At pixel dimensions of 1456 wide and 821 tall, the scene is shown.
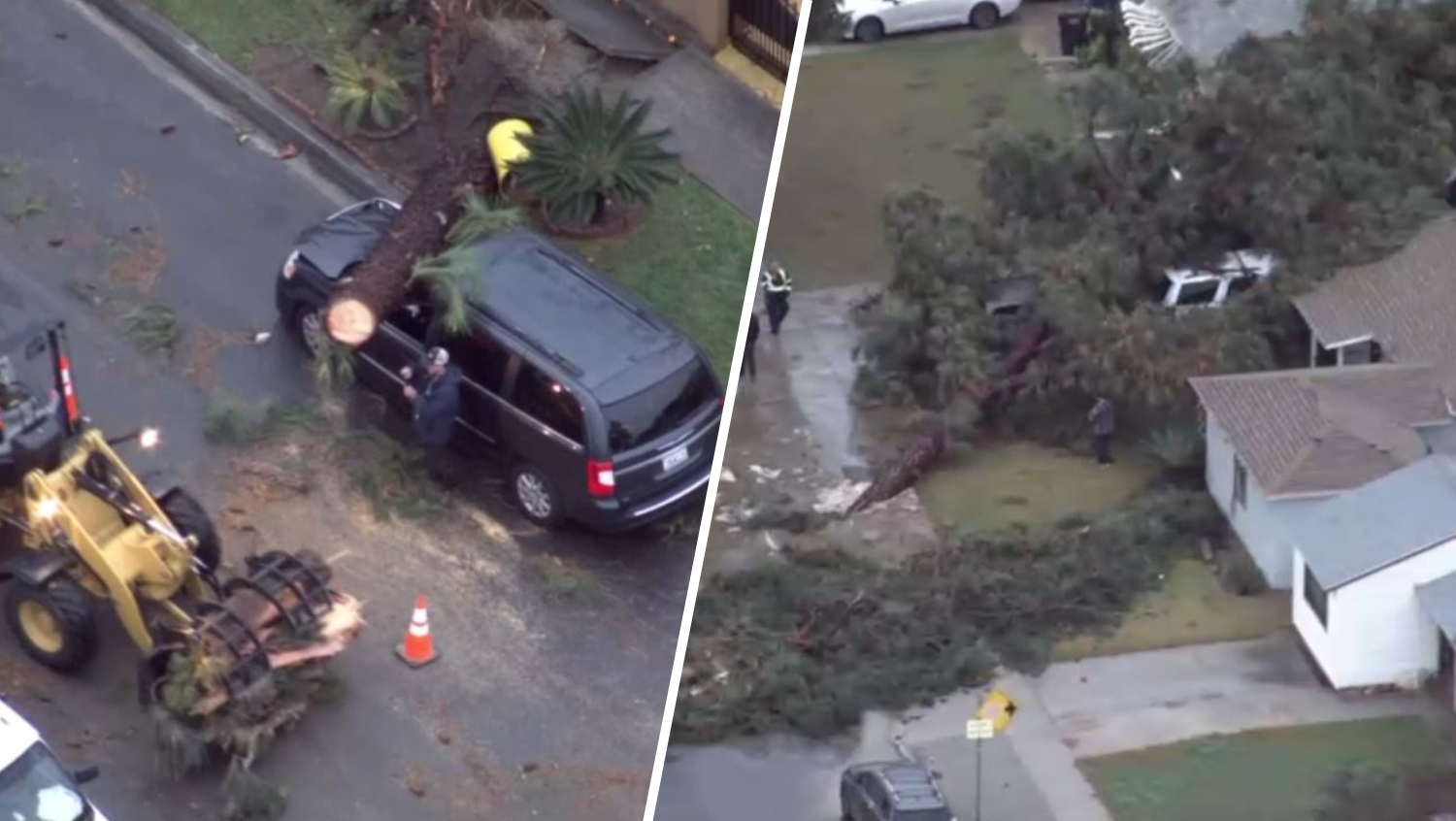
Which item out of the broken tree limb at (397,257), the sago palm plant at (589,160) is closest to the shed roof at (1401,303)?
the sago palm plant at (589,160)

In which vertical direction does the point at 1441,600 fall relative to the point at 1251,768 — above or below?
above

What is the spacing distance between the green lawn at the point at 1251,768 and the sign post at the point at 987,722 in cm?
75

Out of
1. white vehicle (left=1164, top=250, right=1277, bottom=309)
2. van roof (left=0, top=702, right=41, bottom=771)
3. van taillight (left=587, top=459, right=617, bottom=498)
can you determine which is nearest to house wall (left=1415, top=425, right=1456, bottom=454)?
white vehicle (left=1164, top=250, right=1277, bottom=309)

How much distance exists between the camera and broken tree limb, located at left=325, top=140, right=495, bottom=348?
1812 cm

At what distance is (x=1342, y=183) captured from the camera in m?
24.6

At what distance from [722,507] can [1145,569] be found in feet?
12.7

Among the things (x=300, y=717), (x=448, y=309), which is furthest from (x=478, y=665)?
(x=448, y=309)

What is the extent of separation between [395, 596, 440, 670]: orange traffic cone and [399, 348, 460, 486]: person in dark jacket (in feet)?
5.05

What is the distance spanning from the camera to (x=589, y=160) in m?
20.6

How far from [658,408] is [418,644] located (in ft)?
7.86

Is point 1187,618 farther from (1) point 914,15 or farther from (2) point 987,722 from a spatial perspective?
(1) point 914,15

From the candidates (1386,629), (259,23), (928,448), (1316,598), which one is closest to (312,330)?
(259,23)

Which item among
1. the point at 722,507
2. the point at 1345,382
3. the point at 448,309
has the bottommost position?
the point at 722,507

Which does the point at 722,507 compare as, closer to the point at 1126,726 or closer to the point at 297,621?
the point at 1126,726
